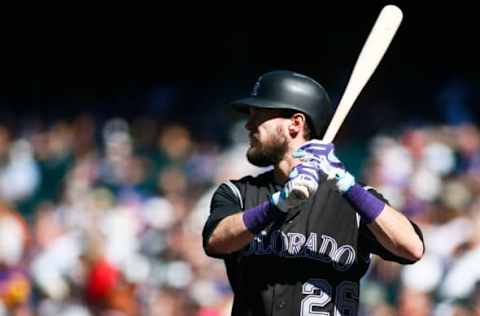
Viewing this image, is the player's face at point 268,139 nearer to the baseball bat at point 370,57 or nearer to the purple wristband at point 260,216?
the baseball bat at point 370,57

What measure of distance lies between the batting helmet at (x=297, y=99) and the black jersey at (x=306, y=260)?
24 centimetres

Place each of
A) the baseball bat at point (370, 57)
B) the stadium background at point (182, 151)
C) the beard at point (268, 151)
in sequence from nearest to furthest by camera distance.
Result: the beard at point (268, 151), the baseball bat at point (370, 57), the stadium background at point (182, 151)

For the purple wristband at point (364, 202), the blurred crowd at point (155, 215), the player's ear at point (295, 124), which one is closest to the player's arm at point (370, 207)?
the purple wristband at point (364, 202)

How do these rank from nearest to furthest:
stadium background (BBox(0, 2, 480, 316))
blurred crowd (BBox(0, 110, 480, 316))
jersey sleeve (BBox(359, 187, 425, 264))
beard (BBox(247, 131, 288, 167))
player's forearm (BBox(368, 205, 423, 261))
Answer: player's forearm (BBox(368, 205, 423, 261)) < jersey sleeve (BBox(359, 187, 425, 264)) < beard (BBox(247, 131, 288, 167)) < blurred crowd (BBox(0, 110, 480, 316)) < stadium background (BBox(0, 2, 480, 316))

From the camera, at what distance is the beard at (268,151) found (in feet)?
11.7

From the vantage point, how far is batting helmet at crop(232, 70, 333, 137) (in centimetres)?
357

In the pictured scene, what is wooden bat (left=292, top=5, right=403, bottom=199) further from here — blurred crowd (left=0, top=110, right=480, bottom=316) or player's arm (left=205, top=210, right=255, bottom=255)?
blurred crowd (left=0, top=110, right=480, bottom=316)

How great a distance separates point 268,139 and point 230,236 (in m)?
0.37

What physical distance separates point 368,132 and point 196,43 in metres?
1.67

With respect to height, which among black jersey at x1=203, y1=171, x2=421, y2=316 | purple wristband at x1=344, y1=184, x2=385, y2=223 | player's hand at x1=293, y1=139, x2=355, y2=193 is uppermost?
player's hand at x1=293, y1=139, x2=355, y2=193

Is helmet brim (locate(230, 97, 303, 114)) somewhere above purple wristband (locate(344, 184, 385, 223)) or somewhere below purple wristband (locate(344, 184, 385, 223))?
above

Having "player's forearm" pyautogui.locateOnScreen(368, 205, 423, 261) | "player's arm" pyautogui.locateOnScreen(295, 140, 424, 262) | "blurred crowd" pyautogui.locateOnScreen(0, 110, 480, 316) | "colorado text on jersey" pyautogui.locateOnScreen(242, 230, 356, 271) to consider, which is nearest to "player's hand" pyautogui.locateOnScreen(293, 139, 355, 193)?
"player's arm" pyautogui.locateOnScreen(295, 140, 424, 262)

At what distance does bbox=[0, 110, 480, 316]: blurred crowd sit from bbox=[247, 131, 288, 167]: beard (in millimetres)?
3308

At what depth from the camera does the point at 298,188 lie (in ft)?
10.5
